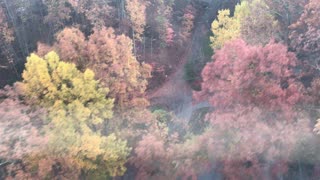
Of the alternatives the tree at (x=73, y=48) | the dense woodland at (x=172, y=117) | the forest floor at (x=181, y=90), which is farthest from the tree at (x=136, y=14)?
the tree at (x=73, y=48)

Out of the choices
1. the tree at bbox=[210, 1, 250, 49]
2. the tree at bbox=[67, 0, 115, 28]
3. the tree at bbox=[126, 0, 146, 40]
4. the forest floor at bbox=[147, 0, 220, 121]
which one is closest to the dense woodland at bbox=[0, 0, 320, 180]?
the tree at bbox=[67, 0, 115, 28]

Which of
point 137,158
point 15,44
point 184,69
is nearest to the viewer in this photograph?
point 137,158

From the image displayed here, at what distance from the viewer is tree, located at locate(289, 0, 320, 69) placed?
12648 mm

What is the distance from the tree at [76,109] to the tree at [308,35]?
6.02 meters

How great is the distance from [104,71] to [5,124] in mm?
4389

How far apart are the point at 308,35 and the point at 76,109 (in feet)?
23.5

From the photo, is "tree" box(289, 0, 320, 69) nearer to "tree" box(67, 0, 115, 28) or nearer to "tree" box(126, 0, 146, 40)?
"tree" box(126, 0, 146, 40)

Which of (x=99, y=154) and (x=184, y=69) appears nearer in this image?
(x=99, y=154)

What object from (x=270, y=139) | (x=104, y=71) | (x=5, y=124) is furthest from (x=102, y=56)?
(x=270, y=139)

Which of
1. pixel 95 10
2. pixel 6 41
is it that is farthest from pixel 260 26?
pixel 6 41

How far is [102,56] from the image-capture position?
14.2m

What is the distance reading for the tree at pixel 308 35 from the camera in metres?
12.6

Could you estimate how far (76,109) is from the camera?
12312mm

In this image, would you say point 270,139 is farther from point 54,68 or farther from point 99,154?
point 54,68
